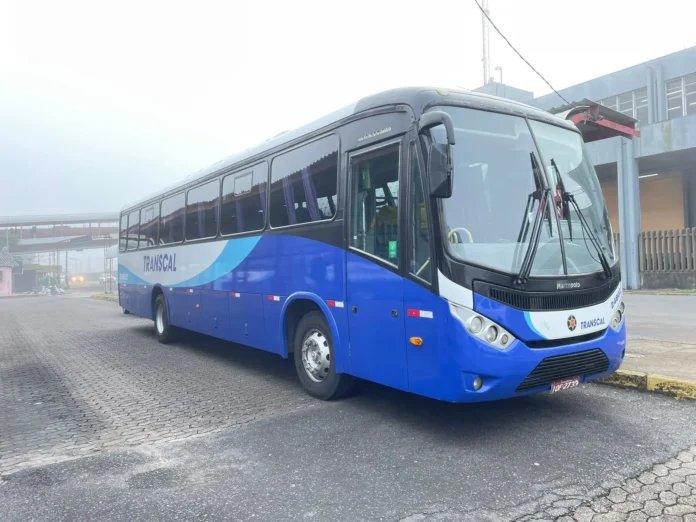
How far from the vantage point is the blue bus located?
14.4 feet

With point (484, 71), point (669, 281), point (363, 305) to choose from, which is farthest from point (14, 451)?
point (484, 71)

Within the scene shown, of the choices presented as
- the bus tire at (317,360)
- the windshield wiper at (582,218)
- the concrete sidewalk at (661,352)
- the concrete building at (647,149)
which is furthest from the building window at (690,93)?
the bus tire at (317,360)

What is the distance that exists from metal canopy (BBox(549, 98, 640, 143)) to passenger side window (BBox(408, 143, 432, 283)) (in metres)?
7.06

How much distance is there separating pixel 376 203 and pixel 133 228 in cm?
989

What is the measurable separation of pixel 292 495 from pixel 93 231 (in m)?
69.2

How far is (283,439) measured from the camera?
15.9ft

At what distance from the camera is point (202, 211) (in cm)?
941

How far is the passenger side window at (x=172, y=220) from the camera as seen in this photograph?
10359 mm

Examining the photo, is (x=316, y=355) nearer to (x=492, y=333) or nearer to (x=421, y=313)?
(x=421, y=313)

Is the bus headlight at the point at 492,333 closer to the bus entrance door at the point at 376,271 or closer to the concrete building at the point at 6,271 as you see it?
the bus entrance door at the point at 376,271

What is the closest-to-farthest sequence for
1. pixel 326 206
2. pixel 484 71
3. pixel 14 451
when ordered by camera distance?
1. pixel 14 451
2. pixel 326 206
3. pixel 484 71

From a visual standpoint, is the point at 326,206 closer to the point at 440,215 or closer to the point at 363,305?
the point at 363,305

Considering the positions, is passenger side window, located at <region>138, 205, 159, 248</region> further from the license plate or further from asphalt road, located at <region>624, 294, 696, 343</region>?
asphalt road, located at <region>624, 294, 696, 343</region>

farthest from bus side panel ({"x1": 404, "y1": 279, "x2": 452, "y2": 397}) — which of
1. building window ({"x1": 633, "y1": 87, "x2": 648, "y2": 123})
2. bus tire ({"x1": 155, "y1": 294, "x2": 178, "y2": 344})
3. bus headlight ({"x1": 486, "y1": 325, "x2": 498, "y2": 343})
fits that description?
building window ({"x1": 633, "y1": 87, "x2": 648, "y2": 123})
